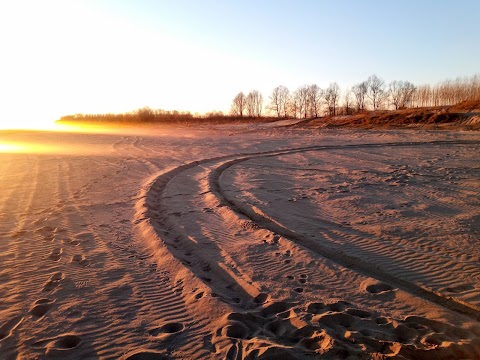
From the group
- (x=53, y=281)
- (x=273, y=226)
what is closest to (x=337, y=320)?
(x=273, y=226)

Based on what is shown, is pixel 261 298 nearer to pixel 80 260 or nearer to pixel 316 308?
pixel 316 308

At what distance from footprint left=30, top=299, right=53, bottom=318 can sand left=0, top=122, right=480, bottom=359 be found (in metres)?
0.02

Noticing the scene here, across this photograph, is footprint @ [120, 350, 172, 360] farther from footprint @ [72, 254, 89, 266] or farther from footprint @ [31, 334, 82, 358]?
footprint @ [72, 254, 89, 266]

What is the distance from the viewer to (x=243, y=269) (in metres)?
4.88

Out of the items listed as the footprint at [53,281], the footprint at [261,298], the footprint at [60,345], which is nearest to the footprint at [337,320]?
the footprint at [261,298]

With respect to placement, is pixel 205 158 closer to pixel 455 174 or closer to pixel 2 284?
pixel 455 174

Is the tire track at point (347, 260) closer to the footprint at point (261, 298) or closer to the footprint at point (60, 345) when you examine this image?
the footprint at point (261, 298)

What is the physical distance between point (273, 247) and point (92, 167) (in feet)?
33.7

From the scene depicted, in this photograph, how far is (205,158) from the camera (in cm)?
1582

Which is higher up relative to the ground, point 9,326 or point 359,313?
point 9,326

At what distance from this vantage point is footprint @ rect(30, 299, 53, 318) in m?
3.80

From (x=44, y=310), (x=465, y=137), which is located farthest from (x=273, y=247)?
(x=465, y=137)

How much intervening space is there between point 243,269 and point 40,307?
97.2 inches

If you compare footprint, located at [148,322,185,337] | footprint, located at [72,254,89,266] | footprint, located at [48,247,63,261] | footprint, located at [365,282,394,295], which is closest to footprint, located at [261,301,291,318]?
footprint, located at [148,322,185,337]
